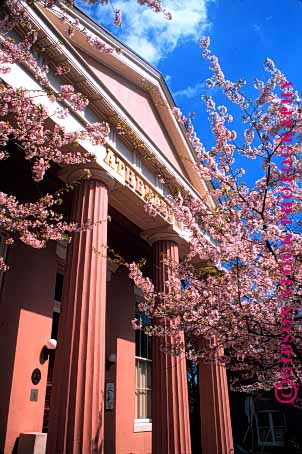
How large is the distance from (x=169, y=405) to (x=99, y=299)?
131 inches

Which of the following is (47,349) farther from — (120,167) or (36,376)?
(120,167)

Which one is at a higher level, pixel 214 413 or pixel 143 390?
pixel 143 390

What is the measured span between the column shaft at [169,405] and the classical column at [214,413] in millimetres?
1450

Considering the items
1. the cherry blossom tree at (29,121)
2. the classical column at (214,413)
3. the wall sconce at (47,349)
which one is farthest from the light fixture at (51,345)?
the classical column at (214,413)

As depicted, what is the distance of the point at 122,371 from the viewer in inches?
427

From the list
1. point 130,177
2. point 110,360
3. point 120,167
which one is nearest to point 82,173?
point 120,167

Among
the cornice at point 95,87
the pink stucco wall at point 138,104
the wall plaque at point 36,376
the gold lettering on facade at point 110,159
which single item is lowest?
the wall plaque at point 36,376

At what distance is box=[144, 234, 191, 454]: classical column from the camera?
8125 mm

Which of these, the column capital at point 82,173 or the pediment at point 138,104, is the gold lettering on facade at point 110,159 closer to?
the column capital at point 82,173

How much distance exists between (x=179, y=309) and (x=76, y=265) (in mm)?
1892

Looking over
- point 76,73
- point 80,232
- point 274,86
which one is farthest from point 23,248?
point 274,86

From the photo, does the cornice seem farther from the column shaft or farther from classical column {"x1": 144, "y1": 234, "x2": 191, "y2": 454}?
the column shaft

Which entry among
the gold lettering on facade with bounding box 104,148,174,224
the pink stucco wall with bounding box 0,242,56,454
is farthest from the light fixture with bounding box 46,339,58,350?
the gold lettering on facade with bounding box 104,148,174,224

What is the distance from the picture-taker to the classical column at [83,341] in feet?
18.5
